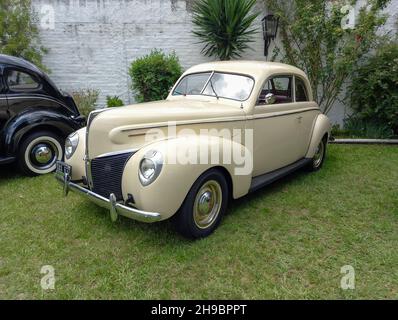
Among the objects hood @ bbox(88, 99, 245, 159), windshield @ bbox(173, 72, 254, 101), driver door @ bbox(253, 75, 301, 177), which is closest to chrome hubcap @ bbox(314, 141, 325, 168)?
driver door @ bbox(253, 75, 301, 177)

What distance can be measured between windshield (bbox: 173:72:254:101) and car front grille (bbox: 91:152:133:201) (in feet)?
4.99

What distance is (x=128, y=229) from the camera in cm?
315

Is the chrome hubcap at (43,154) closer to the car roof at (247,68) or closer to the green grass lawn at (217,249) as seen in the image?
the green grass lawn at (217,249)

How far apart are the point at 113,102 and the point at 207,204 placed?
5.09m

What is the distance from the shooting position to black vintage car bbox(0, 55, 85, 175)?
4289 mm

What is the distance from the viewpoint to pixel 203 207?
3.01 m

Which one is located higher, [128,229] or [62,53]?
[62,53]

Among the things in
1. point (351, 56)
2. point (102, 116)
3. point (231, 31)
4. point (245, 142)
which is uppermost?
point (231, 31)

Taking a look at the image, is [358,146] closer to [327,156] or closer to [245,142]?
[327,156]

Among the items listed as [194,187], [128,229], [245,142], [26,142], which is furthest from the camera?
[26,142]

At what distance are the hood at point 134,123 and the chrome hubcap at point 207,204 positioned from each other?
0.64 meters

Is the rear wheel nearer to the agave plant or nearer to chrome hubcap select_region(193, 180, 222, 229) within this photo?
chrome hubcap select_region(193, 180, 222, 229)

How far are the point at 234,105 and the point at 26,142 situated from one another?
3011mm

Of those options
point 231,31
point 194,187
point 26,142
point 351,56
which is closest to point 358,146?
point 351,56
